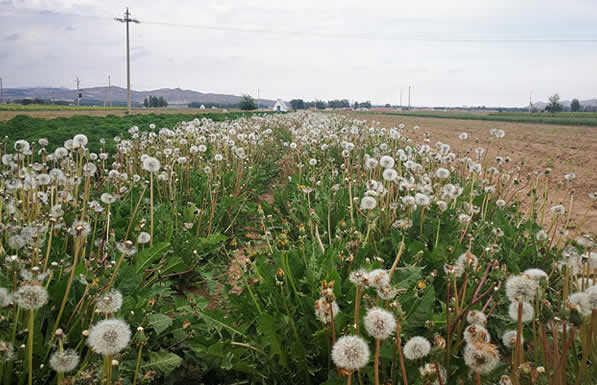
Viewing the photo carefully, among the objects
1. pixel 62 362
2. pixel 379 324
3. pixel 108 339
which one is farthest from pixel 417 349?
pixel 62 362

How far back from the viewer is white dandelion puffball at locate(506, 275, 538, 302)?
1206 mm

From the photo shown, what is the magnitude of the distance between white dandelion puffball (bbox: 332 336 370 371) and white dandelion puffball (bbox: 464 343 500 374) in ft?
0.94

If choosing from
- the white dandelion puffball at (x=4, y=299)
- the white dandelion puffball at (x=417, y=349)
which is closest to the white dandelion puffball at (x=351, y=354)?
the white dandelion puffball at (x=417, y=349)

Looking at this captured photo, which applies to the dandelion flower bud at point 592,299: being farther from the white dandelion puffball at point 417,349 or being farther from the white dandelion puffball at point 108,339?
the white dandelion puffball at point 108,339

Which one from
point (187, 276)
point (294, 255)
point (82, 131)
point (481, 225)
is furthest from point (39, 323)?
point (82, 131)

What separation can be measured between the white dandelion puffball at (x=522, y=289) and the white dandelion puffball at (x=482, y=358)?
215mm

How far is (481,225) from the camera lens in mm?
3492

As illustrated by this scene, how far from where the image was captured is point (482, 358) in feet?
3.56

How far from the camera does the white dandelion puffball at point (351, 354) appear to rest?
1098 mm

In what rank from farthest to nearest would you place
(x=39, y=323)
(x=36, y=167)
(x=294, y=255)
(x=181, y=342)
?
(x=36, y=167) < (x=294, y=255) < (x=181, y=342) < (x=39, y=323)

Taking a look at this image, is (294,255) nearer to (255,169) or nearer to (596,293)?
(596,293)

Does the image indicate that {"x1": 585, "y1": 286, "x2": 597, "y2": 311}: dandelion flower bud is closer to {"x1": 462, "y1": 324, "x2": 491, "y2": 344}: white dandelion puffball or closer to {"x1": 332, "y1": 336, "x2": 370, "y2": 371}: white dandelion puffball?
{"x1": 462, "y1": 324, "x2": 491, "y2": 344}: white dandelion puffball

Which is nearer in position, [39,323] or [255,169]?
[39,323]

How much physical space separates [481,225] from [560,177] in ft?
26.4
